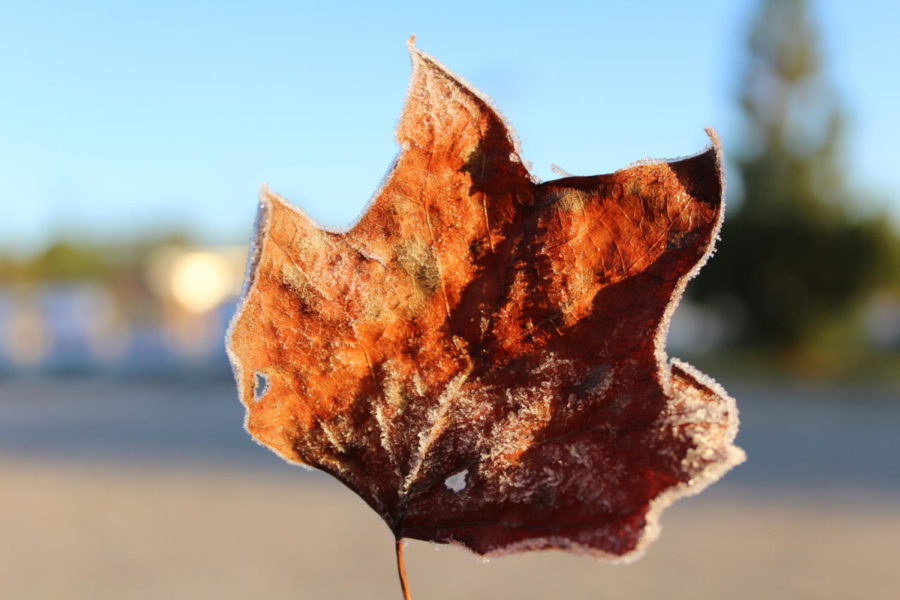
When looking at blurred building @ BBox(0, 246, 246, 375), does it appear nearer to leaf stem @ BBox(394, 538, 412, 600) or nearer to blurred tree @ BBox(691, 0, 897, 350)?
blurred tree @ BBox(691, 0, 897, 350)

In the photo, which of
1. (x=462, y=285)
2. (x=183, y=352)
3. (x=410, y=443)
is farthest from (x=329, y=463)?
(x=183, y=352)

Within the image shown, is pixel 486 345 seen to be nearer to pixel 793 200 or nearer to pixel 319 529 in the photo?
pixel 319 529

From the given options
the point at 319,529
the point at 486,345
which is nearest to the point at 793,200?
the point at 319,529

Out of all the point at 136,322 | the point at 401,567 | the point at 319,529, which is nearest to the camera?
the point at 401,567

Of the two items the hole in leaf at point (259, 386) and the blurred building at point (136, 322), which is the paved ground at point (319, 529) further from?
the blurred building at point (136, 322)

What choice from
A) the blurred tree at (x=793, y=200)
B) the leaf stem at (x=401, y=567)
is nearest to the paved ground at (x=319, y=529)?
the blurred tree at (x=793, y=200)

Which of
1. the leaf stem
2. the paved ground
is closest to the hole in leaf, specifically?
the leaf stem
